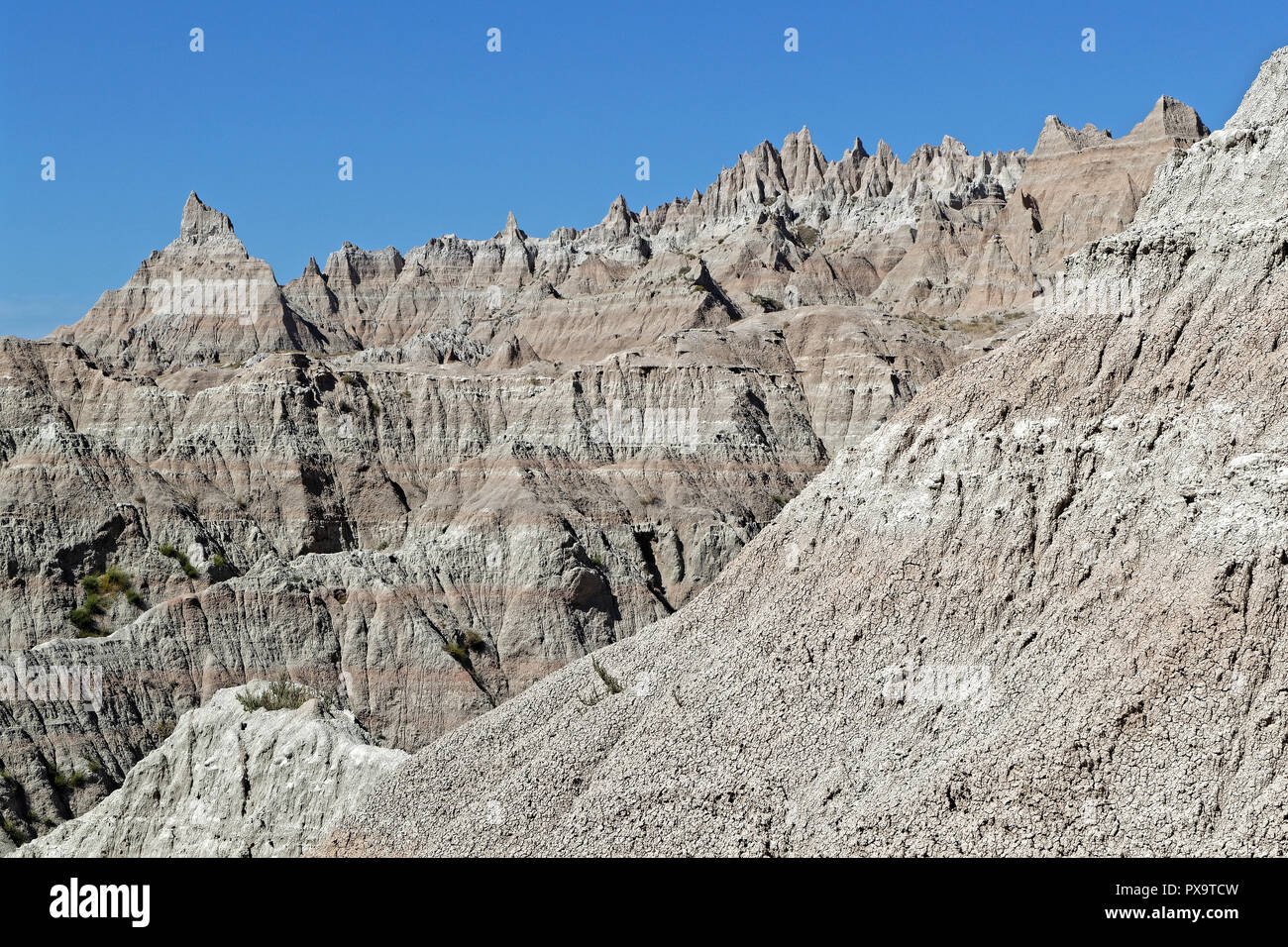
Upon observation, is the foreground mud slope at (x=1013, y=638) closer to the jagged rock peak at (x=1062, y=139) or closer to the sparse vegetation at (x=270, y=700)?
the sparse vegetation at (x=270, y=700)

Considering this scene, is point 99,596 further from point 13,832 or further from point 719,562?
point 719,562

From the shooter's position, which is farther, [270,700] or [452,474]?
[452,474]

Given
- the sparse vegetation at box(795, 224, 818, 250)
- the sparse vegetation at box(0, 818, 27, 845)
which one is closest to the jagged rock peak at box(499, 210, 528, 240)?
the sparse vegetation at box(795, 224, 818, 250)

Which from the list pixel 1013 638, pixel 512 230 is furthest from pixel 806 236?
pixel 1013 638

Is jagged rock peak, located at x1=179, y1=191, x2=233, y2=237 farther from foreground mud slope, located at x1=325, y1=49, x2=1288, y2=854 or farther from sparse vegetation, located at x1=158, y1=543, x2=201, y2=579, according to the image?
foreground mud slope, located at x1=325, y1=49, x2=1288, y2=854

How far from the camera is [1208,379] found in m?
27.5

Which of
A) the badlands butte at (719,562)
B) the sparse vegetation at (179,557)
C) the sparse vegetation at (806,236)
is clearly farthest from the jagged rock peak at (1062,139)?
the sparse vegetation at (179,557)

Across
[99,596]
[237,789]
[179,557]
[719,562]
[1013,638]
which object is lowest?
[237,789]

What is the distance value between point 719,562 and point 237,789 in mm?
42122

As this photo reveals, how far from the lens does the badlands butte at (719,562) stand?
25016 millimetres

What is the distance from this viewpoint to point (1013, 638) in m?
27.4

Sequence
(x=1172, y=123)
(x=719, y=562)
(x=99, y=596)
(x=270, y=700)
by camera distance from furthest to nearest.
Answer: (x=1172, y=123), (x=719, y=562), (x=99, y=596), (x=270, y=700)

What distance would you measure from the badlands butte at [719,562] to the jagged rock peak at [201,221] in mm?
41656
